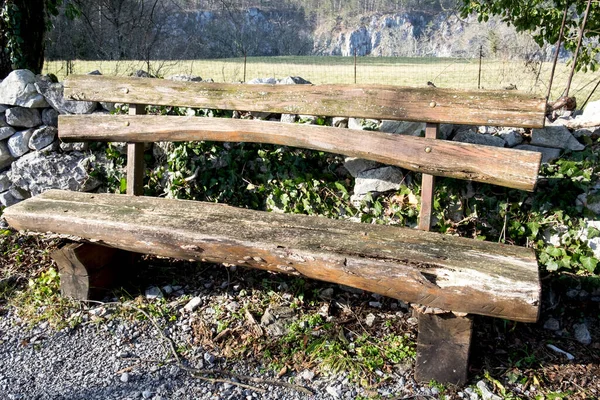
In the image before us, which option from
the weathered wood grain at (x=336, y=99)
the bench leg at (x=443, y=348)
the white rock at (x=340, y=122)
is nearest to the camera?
the bench leg at (x=443, y=348)

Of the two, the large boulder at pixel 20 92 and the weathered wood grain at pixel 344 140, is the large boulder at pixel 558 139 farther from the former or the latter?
the large boulder at pixel 20 92

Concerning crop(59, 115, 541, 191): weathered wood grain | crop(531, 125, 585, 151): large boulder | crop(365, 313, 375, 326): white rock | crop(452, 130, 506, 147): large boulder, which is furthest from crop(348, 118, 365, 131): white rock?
crop(365, 313, 375, 326): white rock

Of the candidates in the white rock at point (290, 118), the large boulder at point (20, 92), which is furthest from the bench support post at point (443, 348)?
the large boulder at point (20, 92)

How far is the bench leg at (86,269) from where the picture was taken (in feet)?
10.2

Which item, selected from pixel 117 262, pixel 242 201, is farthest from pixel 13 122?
pixel 242 201

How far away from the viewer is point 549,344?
2.84 meters

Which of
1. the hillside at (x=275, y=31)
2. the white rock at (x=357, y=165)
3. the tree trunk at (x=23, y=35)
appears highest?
the hillside at (x=275, y=31)

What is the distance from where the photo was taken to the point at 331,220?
2945 mm

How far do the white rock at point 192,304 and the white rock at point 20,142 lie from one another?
2077 mm

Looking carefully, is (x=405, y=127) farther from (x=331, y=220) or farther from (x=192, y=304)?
(x=192, y=304)

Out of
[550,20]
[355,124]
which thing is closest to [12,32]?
[355,124]

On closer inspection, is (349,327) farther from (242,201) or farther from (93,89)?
(93,89)

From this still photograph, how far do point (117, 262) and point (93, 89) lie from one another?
1185mm

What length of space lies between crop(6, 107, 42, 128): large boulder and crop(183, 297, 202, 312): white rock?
2.14m
